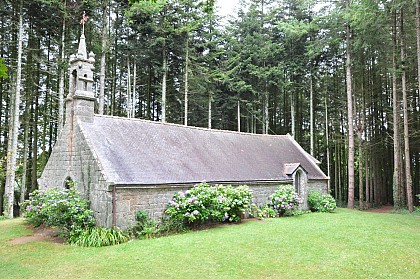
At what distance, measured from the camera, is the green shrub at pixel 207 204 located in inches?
453

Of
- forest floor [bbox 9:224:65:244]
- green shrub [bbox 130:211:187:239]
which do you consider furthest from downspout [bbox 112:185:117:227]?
forest floor [bbox 9:224:65:244]

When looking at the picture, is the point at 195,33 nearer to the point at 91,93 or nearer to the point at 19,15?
the point at 19,15

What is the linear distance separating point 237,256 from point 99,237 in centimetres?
443

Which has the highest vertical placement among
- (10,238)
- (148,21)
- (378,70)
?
(148,21)

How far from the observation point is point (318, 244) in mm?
9148

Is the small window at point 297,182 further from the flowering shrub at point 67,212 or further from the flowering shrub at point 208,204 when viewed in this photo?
the flowering shrub at point 67,212

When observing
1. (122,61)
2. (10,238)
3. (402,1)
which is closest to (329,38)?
(402,1)

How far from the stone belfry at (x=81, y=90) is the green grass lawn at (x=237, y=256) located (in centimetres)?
483

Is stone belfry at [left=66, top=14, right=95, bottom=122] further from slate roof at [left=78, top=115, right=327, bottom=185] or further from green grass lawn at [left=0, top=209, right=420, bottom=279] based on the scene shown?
green grass lawn at [left=0, top=209, right=420, bottom=279]

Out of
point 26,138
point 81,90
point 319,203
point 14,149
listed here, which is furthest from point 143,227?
point 26,138

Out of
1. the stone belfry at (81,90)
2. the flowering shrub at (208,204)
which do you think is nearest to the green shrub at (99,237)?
the flowering shrub at (208,204)

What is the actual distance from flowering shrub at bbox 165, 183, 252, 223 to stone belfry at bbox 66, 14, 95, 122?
16.1 feet

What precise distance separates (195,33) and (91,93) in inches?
544

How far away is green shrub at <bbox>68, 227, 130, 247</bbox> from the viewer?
31.0ft
